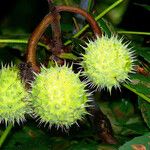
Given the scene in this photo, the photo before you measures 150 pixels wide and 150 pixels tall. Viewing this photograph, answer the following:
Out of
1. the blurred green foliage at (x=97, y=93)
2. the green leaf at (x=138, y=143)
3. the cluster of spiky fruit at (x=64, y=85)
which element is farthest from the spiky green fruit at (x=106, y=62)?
the green leaf at (x=138, y=143)

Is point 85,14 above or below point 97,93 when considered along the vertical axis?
above

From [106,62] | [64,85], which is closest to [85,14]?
[106,62]

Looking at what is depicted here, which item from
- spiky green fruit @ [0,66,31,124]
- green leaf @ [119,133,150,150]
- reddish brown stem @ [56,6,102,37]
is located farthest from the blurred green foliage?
spiky green fruit @ [0,66,31,124]

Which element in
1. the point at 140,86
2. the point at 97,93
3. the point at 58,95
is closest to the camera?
the point at 58,95

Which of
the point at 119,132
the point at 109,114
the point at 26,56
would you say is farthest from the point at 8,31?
the point at 26,56

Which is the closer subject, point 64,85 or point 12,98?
point 64,85

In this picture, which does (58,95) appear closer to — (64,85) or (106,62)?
(64,85)

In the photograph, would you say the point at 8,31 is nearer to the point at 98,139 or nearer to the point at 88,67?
the point at 98,139

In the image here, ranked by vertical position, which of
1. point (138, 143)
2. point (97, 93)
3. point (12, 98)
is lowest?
point (138, 143)

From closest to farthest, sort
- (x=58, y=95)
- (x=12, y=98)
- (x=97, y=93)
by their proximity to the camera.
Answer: (x=58, y=95)
(x=12, y=98)
(x=97, y=93)
